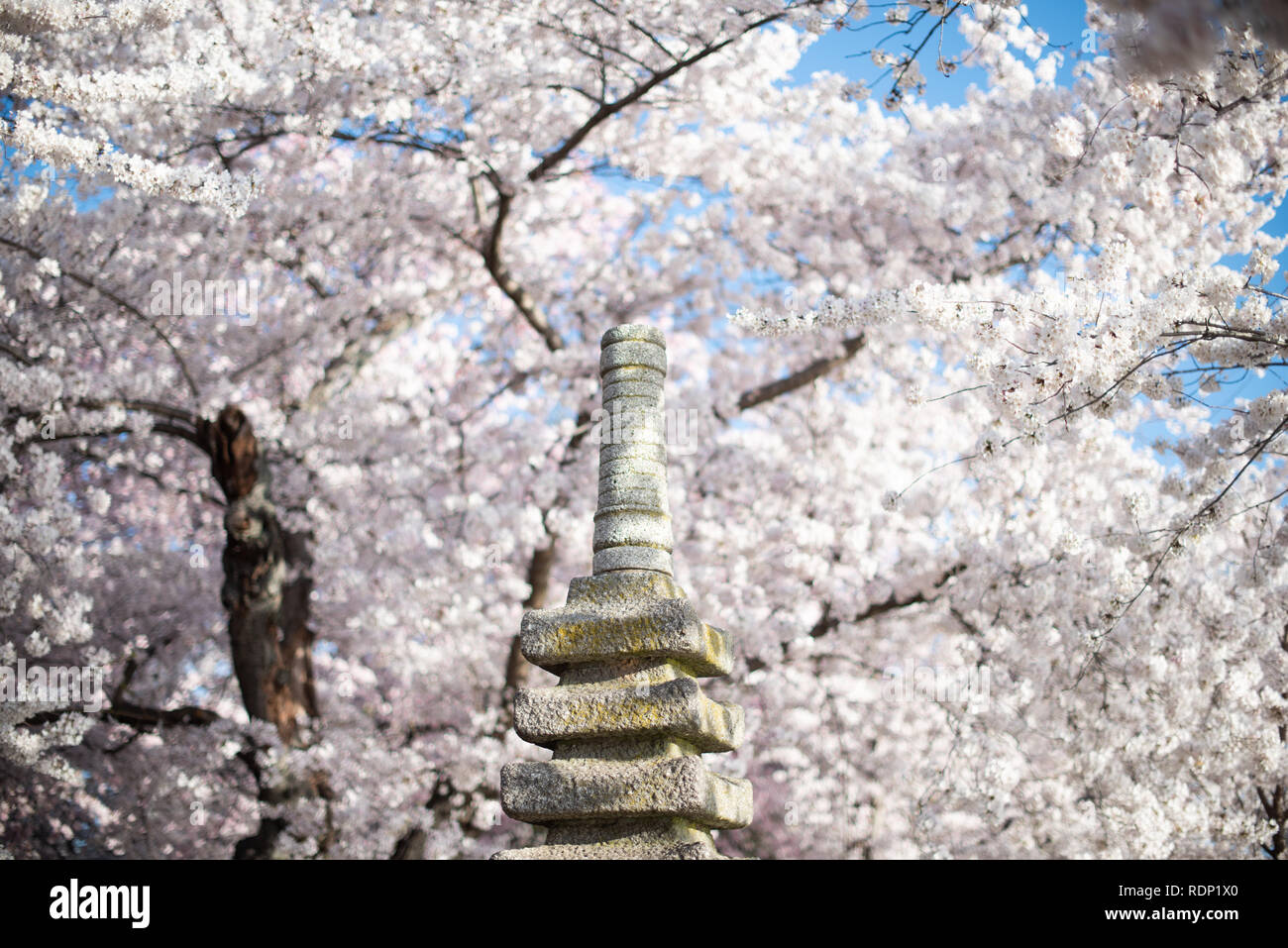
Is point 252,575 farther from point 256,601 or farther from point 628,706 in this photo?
point 628,706

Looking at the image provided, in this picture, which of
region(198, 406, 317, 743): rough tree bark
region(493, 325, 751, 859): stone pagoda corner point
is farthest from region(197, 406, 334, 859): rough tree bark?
region(493, 325, 751, 859): stone pagoda corner point

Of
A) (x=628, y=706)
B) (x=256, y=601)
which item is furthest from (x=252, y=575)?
(x=628, y=706)

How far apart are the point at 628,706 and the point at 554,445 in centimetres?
830

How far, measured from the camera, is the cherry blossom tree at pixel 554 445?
31.9 ft

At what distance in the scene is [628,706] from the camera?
576 centimetres

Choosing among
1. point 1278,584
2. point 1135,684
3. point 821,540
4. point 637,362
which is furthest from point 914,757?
point 637,362

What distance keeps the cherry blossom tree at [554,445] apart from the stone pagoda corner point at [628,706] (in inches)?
132

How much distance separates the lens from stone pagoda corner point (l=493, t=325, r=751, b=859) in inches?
219

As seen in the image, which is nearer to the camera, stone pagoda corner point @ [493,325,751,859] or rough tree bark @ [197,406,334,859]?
stone pagoda corner point @ [493,325,751,859]

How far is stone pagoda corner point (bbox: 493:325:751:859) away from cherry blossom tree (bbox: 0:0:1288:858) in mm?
3343

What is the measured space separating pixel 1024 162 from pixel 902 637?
6.64m

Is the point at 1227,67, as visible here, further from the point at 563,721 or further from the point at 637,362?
the point at 563,721

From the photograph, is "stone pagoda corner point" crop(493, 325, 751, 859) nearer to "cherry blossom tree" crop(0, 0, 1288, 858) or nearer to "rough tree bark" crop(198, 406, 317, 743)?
"cherry blossom tree" crop(0, 0, 1288, 858)

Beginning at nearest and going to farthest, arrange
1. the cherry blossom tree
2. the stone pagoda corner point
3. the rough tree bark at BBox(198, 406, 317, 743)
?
the stone pagoda corner point, the cherry blossom tree, the rough tree bark at BBox(198, 406, 317, 743)
